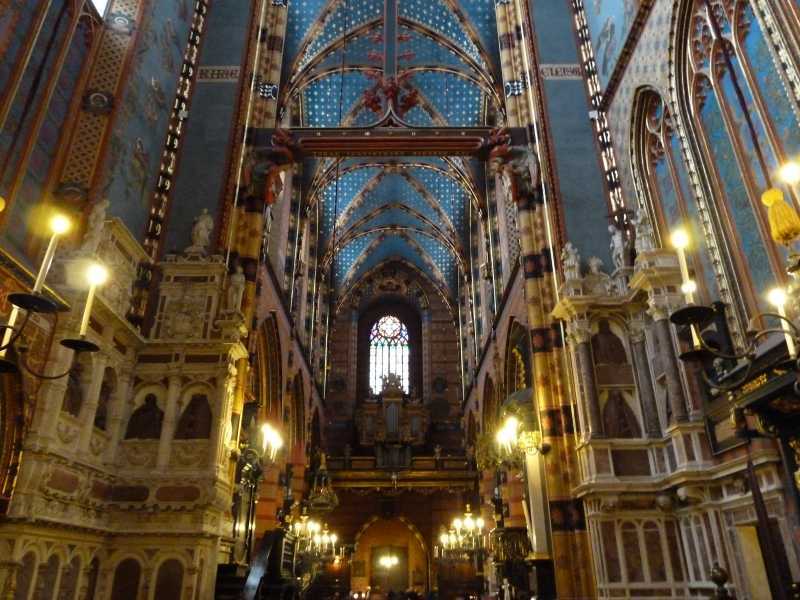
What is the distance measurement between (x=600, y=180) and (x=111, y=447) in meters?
11.4

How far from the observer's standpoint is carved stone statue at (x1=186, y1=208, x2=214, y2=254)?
39.7ft

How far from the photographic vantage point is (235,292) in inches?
463

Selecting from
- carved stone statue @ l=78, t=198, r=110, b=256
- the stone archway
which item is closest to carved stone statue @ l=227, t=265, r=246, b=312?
carved stone statue @ l=78, t=198, r=110, b=256

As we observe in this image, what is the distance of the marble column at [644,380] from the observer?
10688mm

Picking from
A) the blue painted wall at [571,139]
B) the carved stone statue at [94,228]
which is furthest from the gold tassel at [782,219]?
the carved stone statue at [94,228]

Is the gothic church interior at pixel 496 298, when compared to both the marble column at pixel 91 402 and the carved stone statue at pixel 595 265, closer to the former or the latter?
the marble column at pixel 91 402

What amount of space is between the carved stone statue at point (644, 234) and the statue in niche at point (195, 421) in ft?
27.2

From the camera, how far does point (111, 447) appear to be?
10055 mm

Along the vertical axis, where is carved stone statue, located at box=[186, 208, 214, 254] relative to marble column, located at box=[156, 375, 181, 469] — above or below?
above

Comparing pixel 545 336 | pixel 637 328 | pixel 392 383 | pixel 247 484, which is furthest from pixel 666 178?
pixel 392 383

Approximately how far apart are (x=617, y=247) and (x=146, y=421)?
9663 millimetres

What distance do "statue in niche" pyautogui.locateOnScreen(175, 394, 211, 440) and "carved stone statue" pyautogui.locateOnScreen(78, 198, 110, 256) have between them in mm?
3262

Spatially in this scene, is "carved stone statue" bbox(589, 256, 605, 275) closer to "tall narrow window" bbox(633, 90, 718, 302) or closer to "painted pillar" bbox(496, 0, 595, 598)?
"painted pillar" bbox(496, 0, 595, 598)

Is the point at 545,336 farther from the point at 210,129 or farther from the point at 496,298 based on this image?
the point at 210,129
